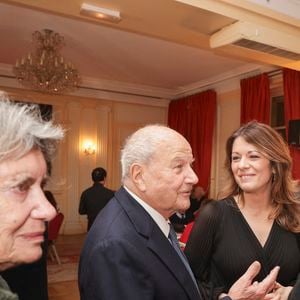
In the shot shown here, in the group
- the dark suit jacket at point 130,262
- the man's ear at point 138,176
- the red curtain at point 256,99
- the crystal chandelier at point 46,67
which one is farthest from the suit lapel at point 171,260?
the red curtain at point 256,99

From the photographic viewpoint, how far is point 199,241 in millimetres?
1798

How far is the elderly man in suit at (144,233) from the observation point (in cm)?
117

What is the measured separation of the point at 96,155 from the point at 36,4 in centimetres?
566

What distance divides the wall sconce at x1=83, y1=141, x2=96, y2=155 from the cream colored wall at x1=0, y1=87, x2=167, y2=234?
0.08m

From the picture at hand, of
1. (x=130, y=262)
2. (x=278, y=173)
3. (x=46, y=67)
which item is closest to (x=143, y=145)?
(x=130, y=262)

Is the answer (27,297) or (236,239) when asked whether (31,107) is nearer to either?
(27,297)

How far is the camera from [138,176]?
56.4 inches

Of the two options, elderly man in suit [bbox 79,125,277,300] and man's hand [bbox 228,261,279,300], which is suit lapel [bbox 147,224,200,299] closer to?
elderly man in suit [bbox 79,125,277,300]

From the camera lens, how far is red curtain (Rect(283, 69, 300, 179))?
6273mm

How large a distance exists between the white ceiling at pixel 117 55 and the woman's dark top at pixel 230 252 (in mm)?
2663

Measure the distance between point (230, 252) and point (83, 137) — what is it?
745cm

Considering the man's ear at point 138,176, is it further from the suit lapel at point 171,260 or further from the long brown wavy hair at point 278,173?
the long brown wavy hair at point 278,173

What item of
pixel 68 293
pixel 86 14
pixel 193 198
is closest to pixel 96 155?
pixel 193 198

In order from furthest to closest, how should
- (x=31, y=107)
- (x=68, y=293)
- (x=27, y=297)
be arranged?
(x=68, y=293), (x=27, y=297), (x=31, y=107)
